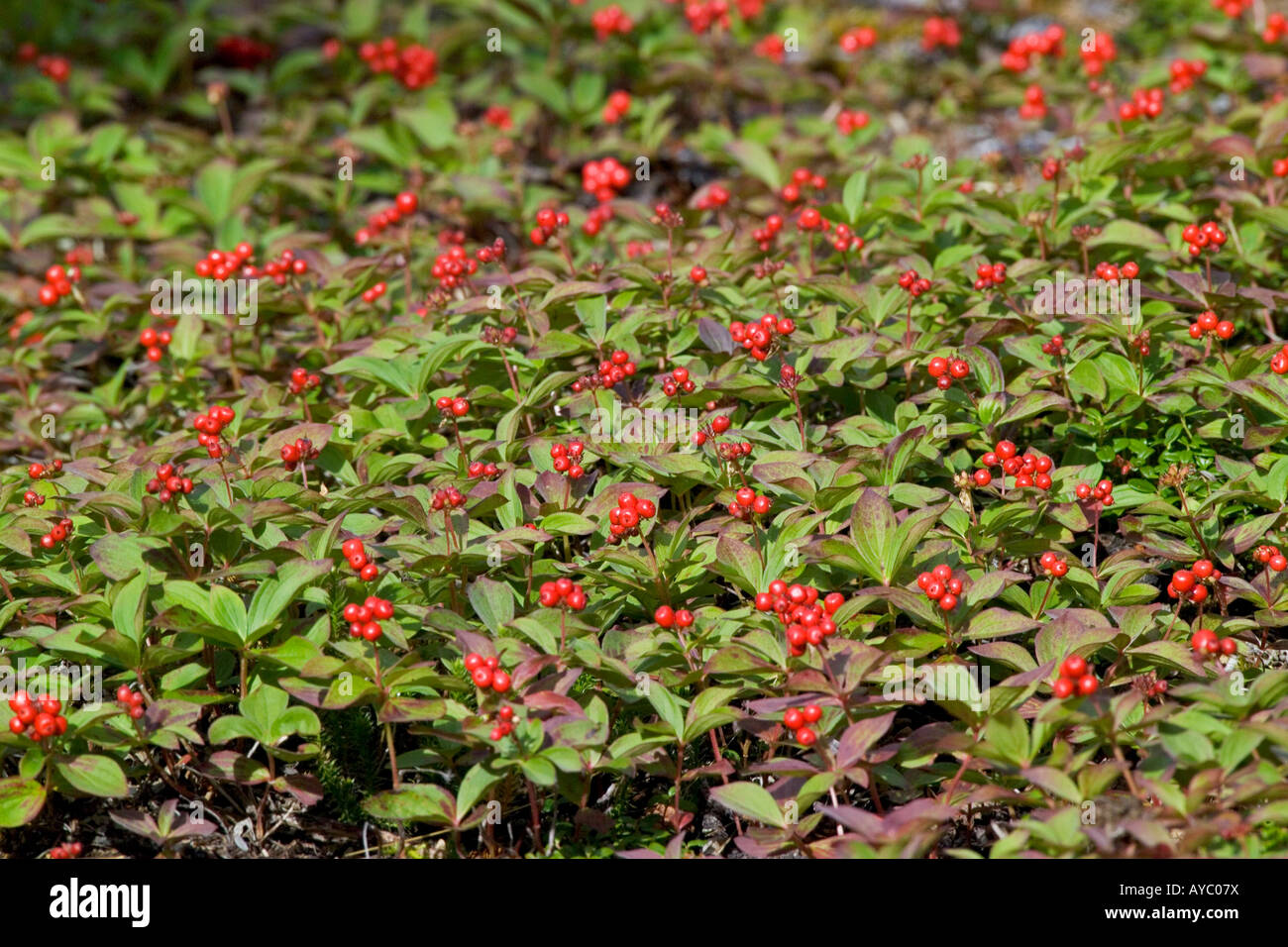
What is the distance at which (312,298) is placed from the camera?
16.6 feet

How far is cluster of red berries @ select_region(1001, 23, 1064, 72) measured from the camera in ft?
21.8

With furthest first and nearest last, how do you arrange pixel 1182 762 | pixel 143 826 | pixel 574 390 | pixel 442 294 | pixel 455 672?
pixel 442 294
pixel 574 390
pixel 455 672
pixel 143 826
pixel 1182 762

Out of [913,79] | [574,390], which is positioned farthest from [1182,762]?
[913,79]

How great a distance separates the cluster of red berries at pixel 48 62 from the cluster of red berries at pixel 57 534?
14.1 feet

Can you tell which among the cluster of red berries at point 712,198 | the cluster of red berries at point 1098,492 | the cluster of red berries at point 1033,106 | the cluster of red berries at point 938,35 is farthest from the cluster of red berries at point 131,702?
the cluster of red berries at point 938,35

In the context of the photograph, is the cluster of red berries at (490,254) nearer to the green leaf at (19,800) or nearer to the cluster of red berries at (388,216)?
the cluster of red berries at (388,216)

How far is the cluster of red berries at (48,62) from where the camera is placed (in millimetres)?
7000

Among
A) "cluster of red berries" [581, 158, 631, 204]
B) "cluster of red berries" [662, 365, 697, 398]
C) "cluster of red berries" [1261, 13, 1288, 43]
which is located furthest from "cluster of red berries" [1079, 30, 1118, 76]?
"cluster of red berries" [662, 365, 697, 398]

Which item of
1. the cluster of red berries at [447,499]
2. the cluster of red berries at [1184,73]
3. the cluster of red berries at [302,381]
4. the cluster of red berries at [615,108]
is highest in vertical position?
the cluster of red berries at [615,108]

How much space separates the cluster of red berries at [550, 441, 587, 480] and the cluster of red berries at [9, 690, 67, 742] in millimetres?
1543

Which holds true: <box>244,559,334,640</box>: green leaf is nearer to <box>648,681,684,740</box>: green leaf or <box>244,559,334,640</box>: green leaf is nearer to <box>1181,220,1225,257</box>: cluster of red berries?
<box>648,681,684,740</box>: green leaf

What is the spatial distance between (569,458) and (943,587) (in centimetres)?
121

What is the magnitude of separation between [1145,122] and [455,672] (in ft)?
13.7
